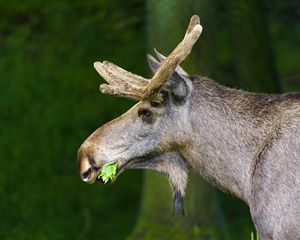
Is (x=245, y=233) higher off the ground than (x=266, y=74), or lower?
lower

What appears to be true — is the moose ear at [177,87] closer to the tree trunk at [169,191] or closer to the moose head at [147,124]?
the moose head at [147,124]

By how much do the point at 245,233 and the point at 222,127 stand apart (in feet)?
19.1

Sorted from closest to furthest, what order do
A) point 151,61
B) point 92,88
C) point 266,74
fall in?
1. point 151,61
2. point 266,74
3. point 92,88

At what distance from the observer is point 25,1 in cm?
2081

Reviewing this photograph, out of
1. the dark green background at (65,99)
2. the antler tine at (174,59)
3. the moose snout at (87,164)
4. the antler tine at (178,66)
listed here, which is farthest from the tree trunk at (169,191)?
the moose snout at (87,164)

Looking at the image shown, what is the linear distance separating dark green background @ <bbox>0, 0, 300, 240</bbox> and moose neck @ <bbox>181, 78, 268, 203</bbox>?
263 inches

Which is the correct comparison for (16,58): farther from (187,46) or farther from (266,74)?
(187,46)

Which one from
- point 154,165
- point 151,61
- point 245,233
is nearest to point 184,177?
point 154,165

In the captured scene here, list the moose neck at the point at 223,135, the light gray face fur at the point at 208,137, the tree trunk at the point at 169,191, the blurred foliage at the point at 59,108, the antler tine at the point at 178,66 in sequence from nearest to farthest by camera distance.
→ the light gray face fur at the point at 208,137
the moose neck at the point at 223,135
the antler tine at the point at 178,66
the tree trunk at the point at 169,191
the blurred foliage at the point at 59,108

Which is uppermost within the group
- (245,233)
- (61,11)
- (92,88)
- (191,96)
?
(61,11)

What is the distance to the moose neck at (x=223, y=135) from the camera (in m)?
10.4

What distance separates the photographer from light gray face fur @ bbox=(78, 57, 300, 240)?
401 inches

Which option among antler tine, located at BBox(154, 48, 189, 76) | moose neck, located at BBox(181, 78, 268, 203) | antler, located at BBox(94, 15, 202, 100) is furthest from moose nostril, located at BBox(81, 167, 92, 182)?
antler tine, located at BBox(154, 48, 189, 76)

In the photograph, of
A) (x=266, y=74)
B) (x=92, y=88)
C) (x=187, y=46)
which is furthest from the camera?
(x=92, y=88)
